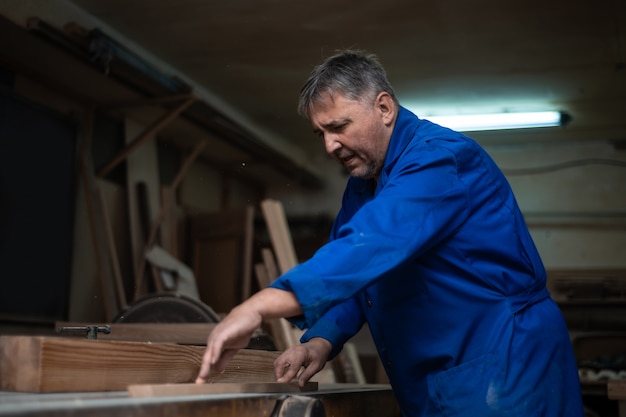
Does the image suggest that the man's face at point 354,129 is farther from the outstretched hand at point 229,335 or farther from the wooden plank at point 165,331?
the wooden plank at point 165,331

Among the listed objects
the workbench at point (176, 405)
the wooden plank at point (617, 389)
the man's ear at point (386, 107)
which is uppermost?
the man's ear at point (386, 107)

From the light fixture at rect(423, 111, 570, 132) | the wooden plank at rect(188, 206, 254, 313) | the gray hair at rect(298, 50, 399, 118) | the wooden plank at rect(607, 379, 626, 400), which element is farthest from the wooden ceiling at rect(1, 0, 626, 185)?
the gray hair at rect(298, 50, 399, 118)

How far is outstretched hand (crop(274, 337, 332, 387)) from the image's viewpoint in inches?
83.1

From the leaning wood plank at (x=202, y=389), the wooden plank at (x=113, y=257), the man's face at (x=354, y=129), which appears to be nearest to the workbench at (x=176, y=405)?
the leaning wood plank at (x=202, y=389)

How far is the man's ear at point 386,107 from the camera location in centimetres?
220

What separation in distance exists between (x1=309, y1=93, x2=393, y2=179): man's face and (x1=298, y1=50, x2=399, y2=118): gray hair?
0.7 inches

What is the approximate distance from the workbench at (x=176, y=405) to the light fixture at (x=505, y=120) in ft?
19.8

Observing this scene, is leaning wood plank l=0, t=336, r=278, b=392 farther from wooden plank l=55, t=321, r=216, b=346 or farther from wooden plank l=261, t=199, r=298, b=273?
wooden plank l=261, t=199, r=298, b=273

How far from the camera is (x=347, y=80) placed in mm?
2154

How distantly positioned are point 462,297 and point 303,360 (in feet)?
1.60

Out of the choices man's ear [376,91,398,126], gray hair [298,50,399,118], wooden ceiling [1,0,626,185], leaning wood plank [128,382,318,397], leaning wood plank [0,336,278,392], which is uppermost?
wooden ceiling [1,0,626,185]

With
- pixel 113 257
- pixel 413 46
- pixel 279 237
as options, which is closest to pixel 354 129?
pixel 279 237

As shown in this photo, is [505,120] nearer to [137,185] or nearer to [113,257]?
[137,185]

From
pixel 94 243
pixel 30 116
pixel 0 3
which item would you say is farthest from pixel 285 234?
pixel 0 3
